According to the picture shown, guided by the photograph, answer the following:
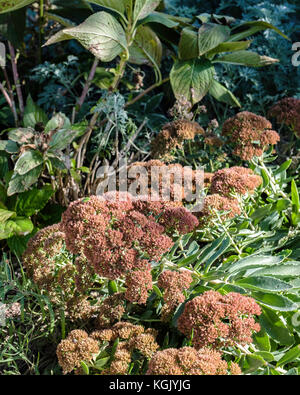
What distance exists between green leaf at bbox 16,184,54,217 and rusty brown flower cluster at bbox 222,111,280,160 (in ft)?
2.73

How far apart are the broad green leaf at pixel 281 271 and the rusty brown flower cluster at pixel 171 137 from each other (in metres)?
0.71

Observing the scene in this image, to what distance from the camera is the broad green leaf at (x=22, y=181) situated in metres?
1.98

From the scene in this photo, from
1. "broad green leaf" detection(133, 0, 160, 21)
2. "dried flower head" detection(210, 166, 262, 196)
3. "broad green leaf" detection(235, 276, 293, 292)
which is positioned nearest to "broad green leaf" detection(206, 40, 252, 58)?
"broad green leaf" detection(133, 0, 160, 21)

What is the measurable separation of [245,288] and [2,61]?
169 centimetres

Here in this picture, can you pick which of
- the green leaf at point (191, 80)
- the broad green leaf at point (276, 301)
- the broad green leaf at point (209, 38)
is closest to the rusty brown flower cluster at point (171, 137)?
the green leaf at point (191, 80)

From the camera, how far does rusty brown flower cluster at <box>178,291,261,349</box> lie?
112 centimetres

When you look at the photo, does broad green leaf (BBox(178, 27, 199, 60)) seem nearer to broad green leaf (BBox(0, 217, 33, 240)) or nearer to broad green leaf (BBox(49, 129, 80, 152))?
broad green leaf (BBox(49, 129, 80, 152))

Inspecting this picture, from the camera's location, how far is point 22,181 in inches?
78.7

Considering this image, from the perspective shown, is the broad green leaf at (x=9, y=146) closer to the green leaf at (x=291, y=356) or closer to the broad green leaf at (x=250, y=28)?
the broad green leaf at (x=250, y=28)

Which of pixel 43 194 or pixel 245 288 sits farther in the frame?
pixel 43 194

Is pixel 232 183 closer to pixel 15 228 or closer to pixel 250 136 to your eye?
pixel 250 136
